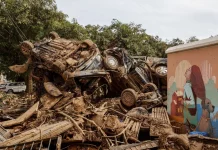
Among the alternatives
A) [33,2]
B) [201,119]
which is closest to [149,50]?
[33,2]

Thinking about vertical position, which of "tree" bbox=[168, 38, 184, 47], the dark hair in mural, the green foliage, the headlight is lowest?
the dark hair in mural

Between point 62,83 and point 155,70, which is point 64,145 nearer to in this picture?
point 62,83

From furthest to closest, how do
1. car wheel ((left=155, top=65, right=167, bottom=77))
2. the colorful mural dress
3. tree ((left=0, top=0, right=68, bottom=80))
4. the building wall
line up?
tree ((left=0, top=0, right=68, bottom=80))
car wheel ((left=155, top=65, right=167, bottom=77))
the colorful mural dress
the building wall

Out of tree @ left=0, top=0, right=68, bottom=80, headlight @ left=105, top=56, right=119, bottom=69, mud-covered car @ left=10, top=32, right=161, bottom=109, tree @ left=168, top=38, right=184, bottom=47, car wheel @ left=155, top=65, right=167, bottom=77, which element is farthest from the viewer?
tree @ left=168, top=38, right=184, bottom=47

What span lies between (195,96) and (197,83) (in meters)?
0.43

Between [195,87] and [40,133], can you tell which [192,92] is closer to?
[195,87]

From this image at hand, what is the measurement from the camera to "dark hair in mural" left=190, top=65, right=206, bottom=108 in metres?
7.65

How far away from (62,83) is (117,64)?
350cm

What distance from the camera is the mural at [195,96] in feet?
23.3

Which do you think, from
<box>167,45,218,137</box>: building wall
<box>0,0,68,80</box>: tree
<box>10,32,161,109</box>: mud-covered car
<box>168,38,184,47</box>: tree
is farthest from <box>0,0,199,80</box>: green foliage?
<box>168,38,184,47</box>: tree

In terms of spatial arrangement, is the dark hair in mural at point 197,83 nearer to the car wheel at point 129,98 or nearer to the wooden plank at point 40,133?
the car wheel at point 129,98

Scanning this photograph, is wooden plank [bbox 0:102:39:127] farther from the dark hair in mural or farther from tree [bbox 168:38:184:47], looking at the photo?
tree [bbox 168:38:184:47]

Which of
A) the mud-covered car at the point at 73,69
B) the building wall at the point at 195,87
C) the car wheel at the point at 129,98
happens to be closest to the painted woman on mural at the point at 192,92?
the building wall at the point at 195,87

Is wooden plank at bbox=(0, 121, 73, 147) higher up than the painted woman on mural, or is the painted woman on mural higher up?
the painted woman on mural
